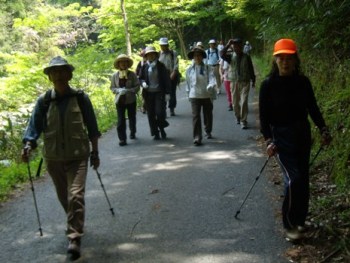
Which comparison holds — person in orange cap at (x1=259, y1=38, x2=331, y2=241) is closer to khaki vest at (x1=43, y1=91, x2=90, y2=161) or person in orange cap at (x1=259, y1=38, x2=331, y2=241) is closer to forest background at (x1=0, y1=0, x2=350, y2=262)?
forest background at (x1=0, y1=0, x2=350, y2=262)

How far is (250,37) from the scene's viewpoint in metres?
31.6

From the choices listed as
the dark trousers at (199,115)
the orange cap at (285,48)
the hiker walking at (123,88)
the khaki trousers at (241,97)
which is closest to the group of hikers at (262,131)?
the orange cap at (285,48)

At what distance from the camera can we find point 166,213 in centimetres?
577

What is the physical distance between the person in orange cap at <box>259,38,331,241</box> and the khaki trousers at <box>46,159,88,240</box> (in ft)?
7.04

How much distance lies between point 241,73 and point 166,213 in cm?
583

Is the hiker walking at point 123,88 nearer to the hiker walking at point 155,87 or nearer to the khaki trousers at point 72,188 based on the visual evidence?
the hiker walking at point 155,87

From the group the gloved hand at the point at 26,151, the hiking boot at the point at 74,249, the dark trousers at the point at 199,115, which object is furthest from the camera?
the dark trousers at the point at 199,115

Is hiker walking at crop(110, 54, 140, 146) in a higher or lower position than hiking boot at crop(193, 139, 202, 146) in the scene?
higher

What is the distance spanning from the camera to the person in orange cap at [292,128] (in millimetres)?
4473

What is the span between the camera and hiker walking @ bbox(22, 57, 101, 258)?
4.67 meters

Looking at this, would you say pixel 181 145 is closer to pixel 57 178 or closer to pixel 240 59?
pixel 240 59

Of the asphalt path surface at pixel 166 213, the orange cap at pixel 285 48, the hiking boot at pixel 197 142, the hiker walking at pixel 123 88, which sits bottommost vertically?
the asphalt path surface at pixel 166 213

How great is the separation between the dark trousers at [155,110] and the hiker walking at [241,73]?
6.65 ft

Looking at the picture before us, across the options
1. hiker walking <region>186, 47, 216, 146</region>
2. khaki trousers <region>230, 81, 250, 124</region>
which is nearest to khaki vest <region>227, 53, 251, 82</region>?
khaki trousers <region>230, 81, 250, 124</region>
